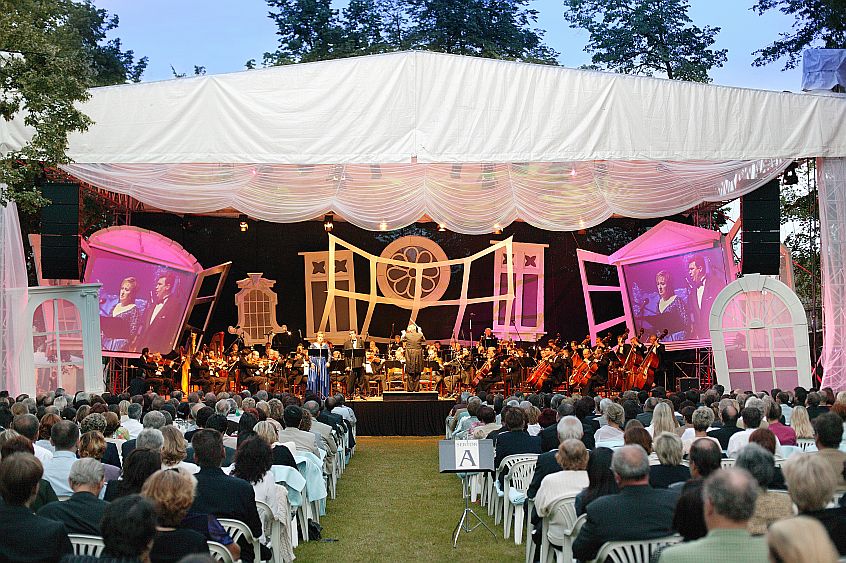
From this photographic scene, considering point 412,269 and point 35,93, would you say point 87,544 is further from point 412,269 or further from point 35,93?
point 412,269

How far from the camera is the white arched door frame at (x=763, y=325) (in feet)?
48.4

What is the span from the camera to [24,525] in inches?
164

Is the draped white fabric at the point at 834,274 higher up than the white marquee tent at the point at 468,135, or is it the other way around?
the white marquee tent at the point at 468,135

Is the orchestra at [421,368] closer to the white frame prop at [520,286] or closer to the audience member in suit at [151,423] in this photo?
the white frame prop at [520,286]

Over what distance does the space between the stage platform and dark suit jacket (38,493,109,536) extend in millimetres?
13001

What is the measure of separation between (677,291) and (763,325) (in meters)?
4.95

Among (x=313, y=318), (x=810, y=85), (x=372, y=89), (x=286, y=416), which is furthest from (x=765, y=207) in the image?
(x=313, y=318)

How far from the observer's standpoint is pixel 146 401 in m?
11.8

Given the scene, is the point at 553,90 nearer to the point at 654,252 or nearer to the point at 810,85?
the point at 810,85

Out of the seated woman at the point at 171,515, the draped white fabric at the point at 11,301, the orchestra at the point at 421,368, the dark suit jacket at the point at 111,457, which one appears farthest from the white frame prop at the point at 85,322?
the seated woman at the point at 171,515

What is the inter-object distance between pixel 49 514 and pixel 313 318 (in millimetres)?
18728

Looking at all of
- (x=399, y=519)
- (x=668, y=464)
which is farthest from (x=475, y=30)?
(x=668, y=464)

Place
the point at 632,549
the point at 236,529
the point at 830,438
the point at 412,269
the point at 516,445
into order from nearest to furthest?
1. the point at 632,549
2. the point at 236,529
3. the point at 830,438
4. the point at 516,445
5. the point at 412,269

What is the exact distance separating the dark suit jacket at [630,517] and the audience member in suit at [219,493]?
1797mm
